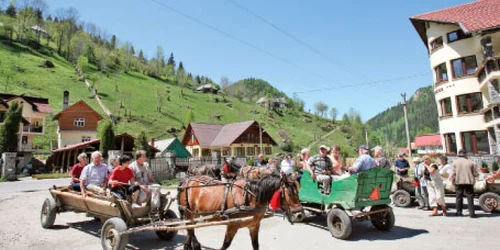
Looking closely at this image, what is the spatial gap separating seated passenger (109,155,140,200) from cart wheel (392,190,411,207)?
31.6 feet

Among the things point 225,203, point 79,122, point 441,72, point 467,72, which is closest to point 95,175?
point 225,203

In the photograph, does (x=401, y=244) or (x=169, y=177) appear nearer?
(x=401, y=244)

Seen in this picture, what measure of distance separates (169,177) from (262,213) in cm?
2226

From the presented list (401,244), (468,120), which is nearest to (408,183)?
(401,244)

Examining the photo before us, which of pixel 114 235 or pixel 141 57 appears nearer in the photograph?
pixel 114 235

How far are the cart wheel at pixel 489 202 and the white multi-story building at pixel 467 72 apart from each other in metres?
14.7

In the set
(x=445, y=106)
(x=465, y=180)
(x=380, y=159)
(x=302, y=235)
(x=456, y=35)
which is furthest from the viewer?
(x=445, y=106)

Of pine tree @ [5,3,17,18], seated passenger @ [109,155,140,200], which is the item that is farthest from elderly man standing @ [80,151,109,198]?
pine tree @ [5,3,17,18]

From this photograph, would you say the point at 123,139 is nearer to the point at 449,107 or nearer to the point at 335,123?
the point at 449,107

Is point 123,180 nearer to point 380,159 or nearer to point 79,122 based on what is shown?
point 380,159

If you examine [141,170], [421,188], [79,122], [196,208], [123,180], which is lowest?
[421,188]

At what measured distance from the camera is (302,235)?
770 cm

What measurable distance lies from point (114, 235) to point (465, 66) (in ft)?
92.6

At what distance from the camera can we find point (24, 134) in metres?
43.1
